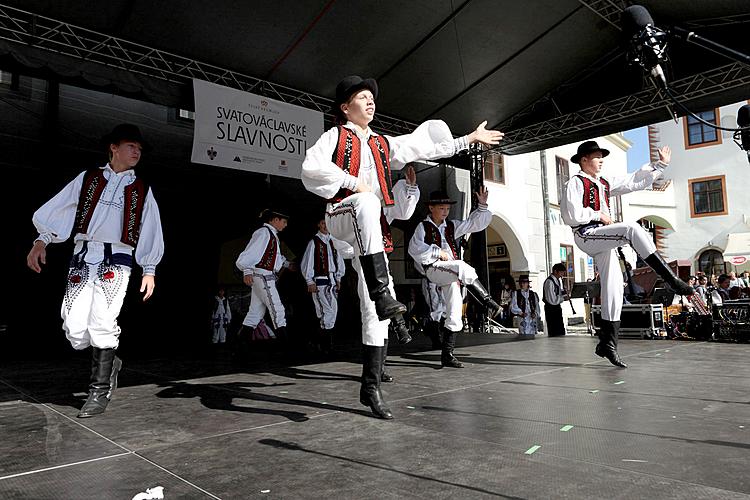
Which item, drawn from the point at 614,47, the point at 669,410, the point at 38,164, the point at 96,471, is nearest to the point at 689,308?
the point at 614,47

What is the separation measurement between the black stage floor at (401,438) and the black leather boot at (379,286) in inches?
21.0

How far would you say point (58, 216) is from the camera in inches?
120

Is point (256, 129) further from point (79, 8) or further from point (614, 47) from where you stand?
point (614, 47)

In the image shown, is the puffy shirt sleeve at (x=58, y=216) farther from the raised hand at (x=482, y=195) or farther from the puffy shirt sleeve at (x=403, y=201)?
the raised hand at (x=482, y=195)

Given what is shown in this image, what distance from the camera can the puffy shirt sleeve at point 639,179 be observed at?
15.1 feet

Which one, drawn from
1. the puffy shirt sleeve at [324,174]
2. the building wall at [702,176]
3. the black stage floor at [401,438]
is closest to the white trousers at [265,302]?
the black stage floor at [401,438]

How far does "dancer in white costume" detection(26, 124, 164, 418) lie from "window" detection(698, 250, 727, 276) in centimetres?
Answer: 2560

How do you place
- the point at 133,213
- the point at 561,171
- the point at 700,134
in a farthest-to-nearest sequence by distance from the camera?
the point at 700,134
the point at 561,171
the point at 133,213

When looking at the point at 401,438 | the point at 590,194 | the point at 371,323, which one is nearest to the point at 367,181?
the point at 371,323

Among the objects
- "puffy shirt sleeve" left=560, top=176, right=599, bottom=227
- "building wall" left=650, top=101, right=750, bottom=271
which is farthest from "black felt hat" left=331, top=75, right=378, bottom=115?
"building wall" left=650, top=101, right=750, bottom=271

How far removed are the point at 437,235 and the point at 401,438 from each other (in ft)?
9.87

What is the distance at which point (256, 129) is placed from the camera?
719 centimetres

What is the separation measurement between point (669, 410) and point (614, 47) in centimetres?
657

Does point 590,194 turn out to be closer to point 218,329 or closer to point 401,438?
point 401,438
